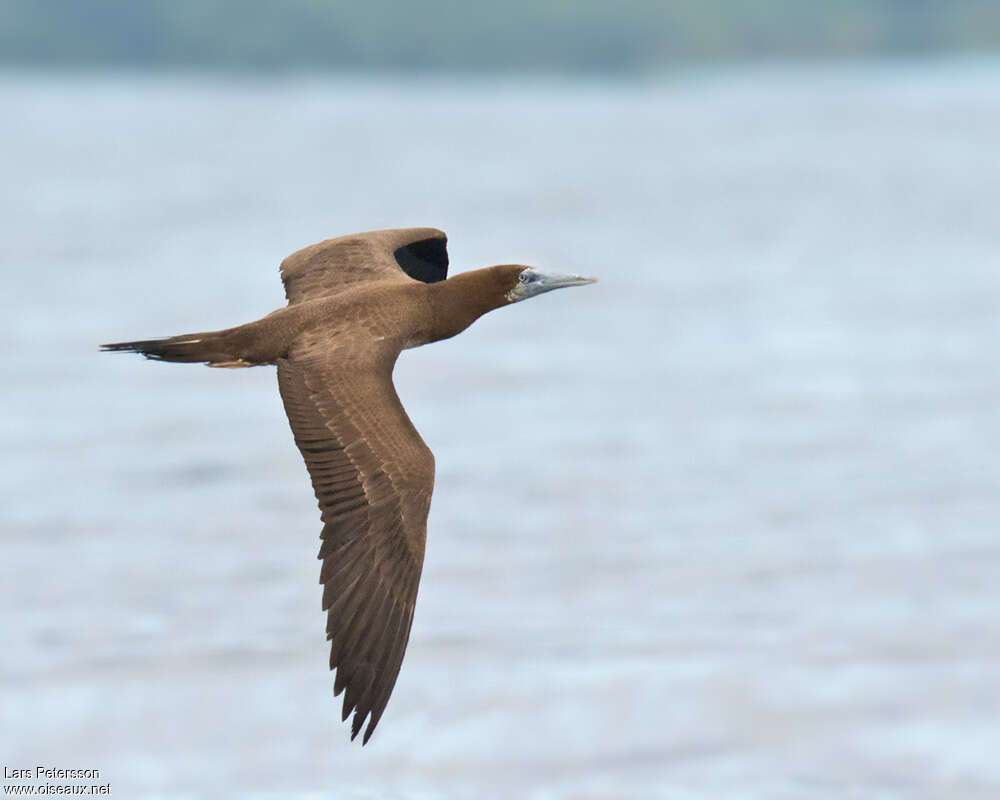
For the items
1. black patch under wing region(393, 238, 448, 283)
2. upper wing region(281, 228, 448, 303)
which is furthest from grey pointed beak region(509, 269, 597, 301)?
black patch under wing region(393, 238, 448, 283)

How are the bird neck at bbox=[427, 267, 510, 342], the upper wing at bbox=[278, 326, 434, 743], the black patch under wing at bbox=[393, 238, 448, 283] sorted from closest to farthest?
1. the upper wing at bbox=[278, 326, 434, 743]
2. the bird neck at bbox=[427, 267, 510, 342]
3. the black patch under wing at bbox=[393, 238, 448, 283]

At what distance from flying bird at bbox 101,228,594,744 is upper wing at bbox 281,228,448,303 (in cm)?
55

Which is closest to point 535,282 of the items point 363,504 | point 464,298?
point 464,298

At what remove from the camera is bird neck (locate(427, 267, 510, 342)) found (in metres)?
12.1

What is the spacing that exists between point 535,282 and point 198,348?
7.06ft

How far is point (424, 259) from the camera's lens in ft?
46.7

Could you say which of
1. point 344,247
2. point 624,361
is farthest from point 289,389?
point 624,361

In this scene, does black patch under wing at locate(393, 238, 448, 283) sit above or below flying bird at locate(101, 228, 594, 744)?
above

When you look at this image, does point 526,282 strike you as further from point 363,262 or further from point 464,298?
point 363,262

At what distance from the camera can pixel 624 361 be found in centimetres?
3997

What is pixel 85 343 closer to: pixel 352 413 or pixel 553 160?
pixel 352 413

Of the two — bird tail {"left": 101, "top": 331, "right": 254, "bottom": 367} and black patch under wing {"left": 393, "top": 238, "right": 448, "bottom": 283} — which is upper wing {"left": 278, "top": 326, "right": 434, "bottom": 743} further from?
black patch under wing {"left": 393, "top": 238, "right": 448, "bottom": 283}

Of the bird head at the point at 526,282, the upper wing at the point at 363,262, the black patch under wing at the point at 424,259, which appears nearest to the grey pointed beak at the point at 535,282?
the bird head at the point at 526,282

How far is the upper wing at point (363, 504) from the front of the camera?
10.9 meters
